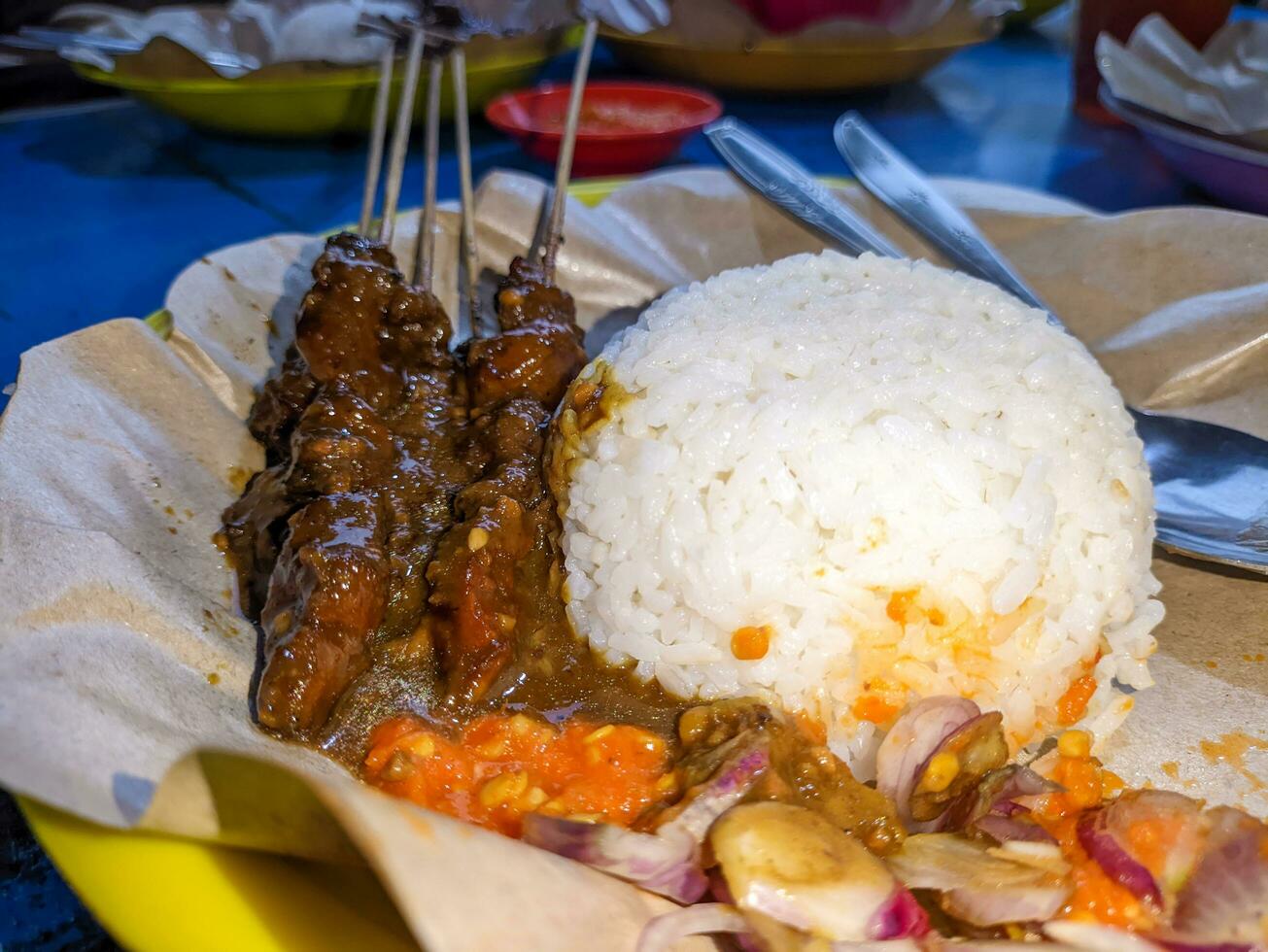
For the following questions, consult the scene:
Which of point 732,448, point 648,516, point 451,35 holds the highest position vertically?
point 451,35

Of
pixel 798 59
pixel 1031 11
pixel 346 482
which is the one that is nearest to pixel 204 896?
pixel 346 482

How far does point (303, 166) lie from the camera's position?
18.0 feet

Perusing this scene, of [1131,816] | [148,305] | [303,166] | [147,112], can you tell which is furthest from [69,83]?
[1131,816]

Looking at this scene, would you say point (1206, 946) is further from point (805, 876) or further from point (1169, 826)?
point (805, 876)

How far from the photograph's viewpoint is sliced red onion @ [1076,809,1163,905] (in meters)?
1.89

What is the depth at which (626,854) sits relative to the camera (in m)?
1.86

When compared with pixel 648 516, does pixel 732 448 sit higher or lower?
higher

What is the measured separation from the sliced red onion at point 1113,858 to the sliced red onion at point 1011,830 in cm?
8

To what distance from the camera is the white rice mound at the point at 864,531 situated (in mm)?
2496

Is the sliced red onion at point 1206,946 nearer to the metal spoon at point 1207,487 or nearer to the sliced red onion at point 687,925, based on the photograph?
the sliced red onion at point 687,925

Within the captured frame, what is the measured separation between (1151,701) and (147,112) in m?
6.21

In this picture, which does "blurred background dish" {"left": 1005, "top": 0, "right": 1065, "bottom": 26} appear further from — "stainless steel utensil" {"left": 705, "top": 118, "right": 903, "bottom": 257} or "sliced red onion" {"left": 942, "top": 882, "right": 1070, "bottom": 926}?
"sliced red onion" {"left": 942, "top": 882, "right": 1070, "bottom": 926}

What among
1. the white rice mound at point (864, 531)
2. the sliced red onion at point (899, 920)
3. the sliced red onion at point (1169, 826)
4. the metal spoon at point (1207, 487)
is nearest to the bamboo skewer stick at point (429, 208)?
the white rice mound at point (864, 531)

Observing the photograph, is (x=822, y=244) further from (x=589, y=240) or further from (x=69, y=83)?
(x=69, y=83)
